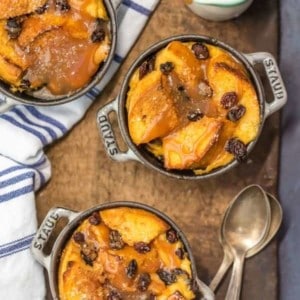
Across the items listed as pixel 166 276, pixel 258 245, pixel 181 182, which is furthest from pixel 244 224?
pixel 166 276

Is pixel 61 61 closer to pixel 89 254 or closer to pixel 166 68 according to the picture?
pixel 166 68

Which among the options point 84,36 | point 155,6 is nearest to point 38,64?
point 84,36

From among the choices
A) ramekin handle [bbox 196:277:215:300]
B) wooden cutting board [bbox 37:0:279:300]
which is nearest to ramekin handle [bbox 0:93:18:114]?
wooden cutting board [bbox 37:0:279:300]

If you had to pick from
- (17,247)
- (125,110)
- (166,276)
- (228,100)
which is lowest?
(17,247)

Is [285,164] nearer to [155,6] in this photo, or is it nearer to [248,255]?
[248,255]

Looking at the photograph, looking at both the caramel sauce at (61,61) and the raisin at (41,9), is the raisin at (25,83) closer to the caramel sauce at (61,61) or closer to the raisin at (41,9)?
the caramel sauce at (61,61)

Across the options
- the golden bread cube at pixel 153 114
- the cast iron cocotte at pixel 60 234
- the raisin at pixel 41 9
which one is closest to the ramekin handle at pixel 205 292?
the cast iron cocotte at pixel 60 234
